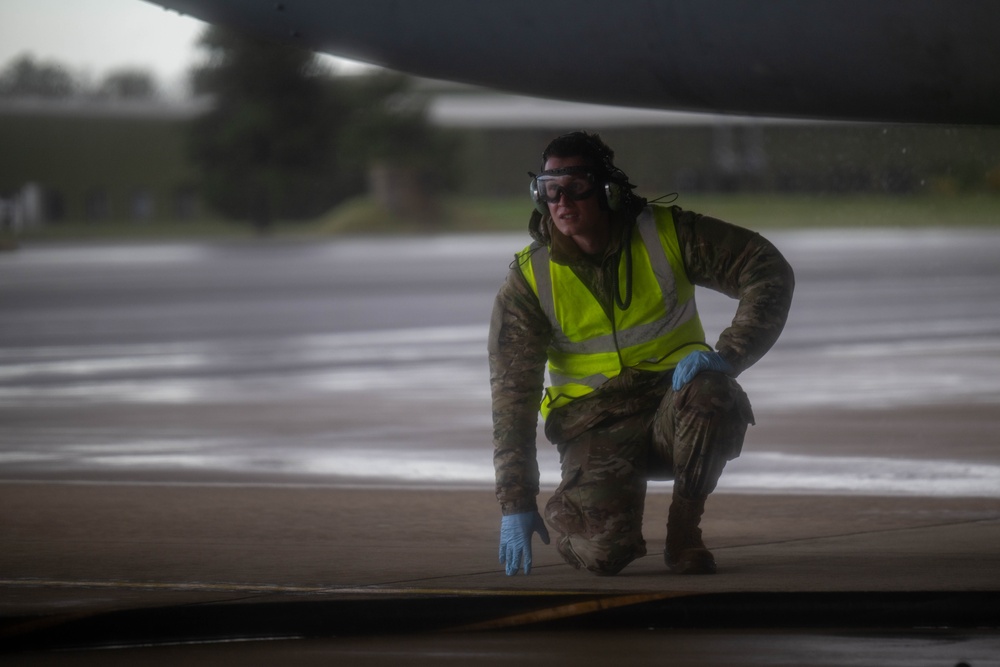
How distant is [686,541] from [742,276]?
852 mm

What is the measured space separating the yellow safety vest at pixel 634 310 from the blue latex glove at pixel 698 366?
14.5 inches

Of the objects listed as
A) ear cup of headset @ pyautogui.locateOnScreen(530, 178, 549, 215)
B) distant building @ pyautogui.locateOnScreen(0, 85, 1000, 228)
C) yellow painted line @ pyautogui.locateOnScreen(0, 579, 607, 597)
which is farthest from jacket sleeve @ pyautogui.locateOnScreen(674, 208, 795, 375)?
distant building @ pyautogui.locateOnScreen(0, 85, 1000, 228)

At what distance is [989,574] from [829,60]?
1.63m

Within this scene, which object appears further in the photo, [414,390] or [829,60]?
[414,390]

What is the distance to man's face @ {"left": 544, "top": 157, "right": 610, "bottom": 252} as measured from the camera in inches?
222

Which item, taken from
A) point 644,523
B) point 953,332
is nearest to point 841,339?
point 953,332

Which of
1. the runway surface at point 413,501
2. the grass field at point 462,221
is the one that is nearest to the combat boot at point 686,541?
→ the runway surface at point 413,501

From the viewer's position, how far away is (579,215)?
18.5 ft

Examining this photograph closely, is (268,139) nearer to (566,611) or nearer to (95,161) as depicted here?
(95,161)

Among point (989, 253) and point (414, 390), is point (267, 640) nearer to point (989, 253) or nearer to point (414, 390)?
point (414, 390)

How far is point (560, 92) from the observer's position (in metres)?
5.96

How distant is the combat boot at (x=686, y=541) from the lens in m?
5.67

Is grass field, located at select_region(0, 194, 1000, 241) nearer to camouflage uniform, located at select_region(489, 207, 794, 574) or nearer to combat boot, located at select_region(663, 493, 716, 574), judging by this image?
camouflage uniform, located at select_region(489, 207, 794, 574)

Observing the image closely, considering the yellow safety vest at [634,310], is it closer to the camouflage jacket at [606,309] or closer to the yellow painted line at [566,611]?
the camouflage jacket at [606,309]
